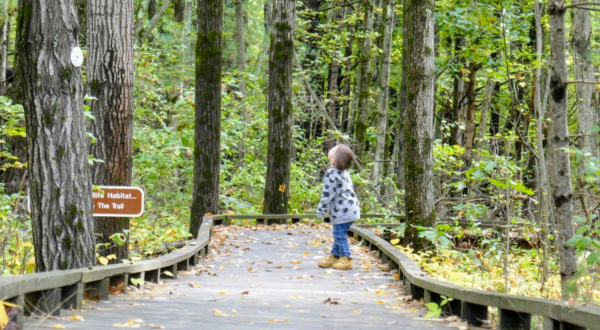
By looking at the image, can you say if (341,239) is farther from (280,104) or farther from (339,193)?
(280,104)

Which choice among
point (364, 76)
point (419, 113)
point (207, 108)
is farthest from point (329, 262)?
point (364, 76)

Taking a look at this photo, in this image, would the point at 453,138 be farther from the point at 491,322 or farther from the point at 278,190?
the point at 491,322

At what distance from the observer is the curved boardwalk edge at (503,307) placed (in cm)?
436

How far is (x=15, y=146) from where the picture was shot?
1748 centimetres

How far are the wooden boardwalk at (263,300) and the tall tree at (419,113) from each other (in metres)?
1.25

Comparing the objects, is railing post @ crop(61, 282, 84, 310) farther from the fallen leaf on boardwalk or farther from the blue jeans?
the blue jeans

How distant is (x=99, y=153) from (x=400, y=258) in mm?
4224

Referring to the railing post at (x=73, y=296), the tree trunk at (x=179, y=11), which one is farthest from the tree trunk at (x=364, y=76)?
the railing post at (x=73, y=296)

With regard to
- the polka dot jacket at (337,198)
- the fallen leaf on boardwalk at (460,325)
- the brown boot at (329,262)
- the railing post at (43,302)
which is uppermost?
the polka dot jacket at (337,198)

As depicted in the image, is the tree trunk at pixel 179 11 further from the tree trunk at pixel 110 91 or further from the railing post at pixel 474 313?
the railing post at pixel 474 313

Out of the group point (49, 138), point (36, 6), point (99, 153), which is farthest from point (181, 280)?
point (36, 6)

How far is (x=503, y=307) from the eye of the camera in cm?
539

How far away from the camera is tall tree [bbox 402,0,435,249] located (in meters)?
11.9

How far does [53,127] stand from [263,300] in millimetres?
2822
